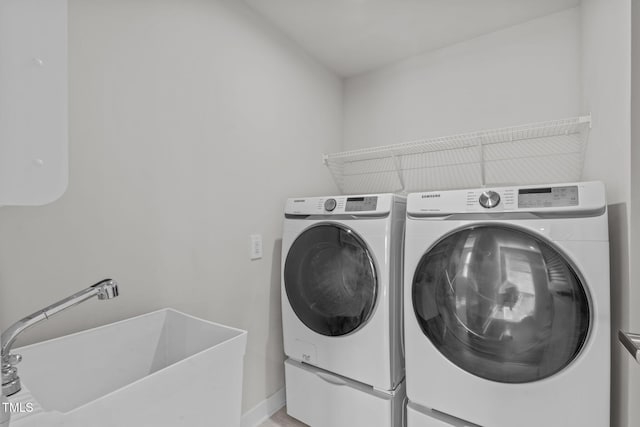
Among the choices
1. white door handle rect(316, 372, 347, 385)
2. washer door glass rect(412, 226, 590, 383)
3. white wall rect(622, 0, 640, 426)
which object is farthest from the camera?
white door handle rect(316, 372, 347, 385)

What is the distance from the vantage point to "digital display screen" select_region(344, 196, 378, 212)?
150 cm

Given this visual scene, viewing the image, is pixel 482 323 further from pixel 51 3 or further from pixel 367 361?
pixel 51 3

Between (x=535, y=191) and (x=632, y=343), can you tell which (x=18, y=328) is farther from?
(x=535, y=191)

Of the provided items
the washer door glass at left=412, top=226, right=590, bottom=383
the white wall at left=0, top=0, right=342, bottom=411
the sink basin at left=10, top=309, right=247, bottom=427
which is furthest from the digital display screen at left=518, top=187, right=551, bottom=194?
the white wall at left=0, top=0, right=342, bottom=411

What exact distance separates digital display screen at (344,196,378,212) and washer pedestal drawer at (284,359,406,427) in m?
0.85

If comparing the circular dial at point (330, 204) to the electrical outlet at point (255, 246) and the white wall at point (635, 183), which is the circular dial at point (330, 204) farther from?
the white wall at point (635, 183)

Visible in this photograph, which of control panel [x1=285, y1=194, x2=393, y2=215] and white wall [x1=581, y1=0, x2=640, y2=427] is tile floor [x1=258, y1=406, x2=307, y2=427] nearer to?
control panel [x1=285, y1=194, x2=393, y2=215]

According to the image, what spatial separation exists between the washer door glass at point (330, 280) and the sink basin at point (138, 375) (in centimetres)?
64

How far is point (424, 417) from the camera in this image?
1.34 meters

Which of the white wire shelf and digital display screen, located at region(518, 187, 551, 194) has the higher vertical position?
the white wire shelf

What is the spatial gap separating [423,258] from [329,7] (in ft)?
4.84

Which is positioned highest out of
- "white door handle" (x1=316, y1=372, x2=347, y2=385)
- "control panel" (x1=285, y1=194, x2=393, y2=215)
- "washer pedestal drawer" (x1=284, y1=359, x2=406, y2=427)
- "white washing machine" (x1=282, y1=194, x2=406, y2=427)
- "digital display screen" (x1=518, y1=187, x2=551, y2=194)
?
"digital display screen" (x1=518, y1=187, x2=551, y2=194)

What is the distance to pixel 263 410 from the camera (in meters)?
1.78

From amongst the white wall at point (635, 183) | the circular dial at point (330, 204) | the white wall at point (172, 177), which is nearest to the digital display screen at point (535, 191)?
the white wall at point (635, 183)
